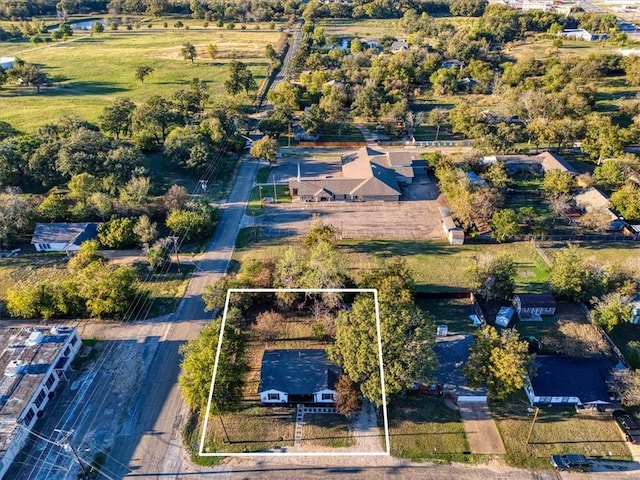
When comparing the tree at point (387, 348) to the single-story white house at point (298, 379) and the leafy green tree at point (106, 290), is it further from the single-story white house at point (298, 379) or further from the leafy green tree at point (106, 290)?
the leafy green tree at point (106, 290)

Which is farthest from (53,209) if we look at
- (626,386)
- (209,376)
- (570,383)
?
(626,386)

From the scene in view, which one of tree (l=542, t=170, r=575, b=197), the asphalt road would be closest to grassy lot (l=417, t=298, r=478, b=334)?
the asphalt road

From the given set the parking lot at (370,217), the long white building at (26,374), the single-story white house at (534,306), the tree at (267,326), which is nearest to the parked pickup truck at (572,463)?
the single-story white house at (534,306)

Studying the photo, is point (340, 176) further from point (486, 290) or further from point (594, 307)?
point (594, 307)

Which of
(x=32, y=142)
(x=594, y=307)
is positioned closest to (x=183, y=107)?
(x=32, y=142)

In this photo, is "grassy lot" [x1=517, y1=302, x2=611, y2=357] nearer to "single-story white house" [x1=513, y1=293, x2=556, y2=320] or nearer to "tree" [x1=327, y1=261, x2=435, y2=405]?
"single-story white house" [x1=513, y1=293, x2=556, y2=320]
